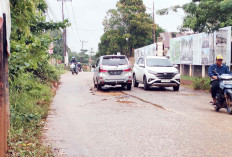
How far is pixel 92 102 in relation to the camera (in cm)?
1220

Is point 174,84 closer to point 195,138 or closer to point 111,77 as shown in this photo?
point 111,77

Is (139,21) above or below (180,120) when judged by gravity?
above

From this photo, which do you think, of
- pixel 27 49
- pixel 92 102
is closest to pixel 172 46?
pixel 92 102

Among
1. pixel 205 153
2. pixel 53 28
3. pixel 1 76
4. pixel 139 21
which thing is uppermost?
pixel 139 21

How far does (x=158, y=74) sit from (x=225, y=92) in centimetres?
718

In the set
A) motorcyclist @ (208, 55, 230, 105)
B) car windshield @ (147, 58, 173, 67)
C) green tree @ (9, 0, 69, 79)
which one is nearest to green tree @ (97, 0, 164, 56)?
car windshield @ (147, 58, 173, 67)

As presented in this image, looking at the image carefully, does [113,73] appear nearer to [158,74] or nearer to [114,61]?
[114,61]

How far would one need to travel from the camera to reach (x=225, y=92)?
9.41 m

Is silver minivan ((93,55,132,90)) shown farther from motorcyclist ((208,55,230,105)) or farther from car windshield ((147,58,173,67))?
motorcyclist ((208,55,230,105))

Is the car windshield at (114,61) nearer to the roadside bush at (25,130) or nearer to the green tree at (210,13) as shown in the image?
the green tree at (210,13)

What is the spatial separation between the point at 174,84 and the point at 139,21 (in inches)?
1664

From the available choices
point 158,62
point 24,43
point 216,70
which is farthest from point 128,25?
point 24,43

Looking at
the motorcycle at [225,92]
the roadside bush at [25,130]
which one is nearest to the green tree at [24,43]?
the roadside bush at [25,130]

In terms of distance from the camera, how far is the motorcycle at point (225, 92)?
9.35 metres
